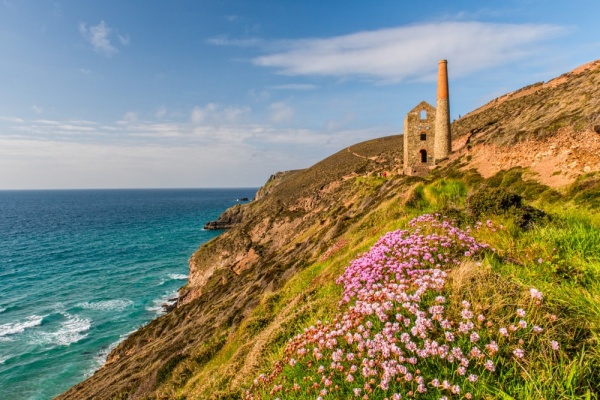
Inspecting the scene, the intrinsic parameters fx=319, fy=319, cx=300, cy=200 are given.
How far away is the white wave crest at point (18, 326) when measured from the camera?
33656mm

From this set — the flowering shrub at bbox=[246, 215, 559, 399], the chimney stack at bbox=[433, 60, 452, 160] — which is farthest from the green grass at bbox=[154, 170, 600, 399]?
the chimney stack at bbox=[433, 60, 452, 160]

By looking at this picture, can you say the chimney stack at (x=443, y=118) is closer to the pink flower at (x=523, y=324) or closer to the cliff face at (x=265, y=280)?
the cliff face at (x=265, y=280)

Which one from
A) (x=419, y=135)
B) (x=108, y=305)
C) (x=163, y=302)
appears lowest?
(x=163, y=302)

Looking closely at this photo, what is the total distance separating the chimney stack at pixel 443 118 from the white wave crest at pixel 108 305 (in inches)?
1650

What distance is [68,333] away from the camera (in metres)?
33.3

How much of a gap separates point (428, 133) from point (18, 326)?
5021 cm

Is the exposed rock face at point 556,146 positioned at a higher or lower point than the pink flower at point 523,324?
higher

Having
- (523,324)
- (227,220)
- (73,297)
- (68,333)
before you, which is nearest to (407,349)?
(523,324)

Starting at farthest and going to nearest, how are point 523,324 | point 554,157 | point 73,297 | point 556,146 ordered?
point 73,297 → point 556,146 → point 554,157 → point 523,324

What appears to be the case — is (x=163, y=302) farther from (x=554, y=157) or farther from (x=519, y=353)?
(x=519, y=353)

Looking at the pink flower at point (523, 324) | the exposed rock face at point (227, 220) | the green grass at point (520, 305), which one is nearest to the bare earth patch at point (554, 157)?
the green grass at point (520, 305)

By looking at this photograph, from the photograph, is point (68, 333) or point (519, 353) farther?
point (68, 333)

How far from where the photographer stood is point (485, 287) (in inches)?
171

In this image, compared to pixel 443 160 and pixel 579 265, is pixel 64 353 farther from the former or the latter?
pixel 443 160
